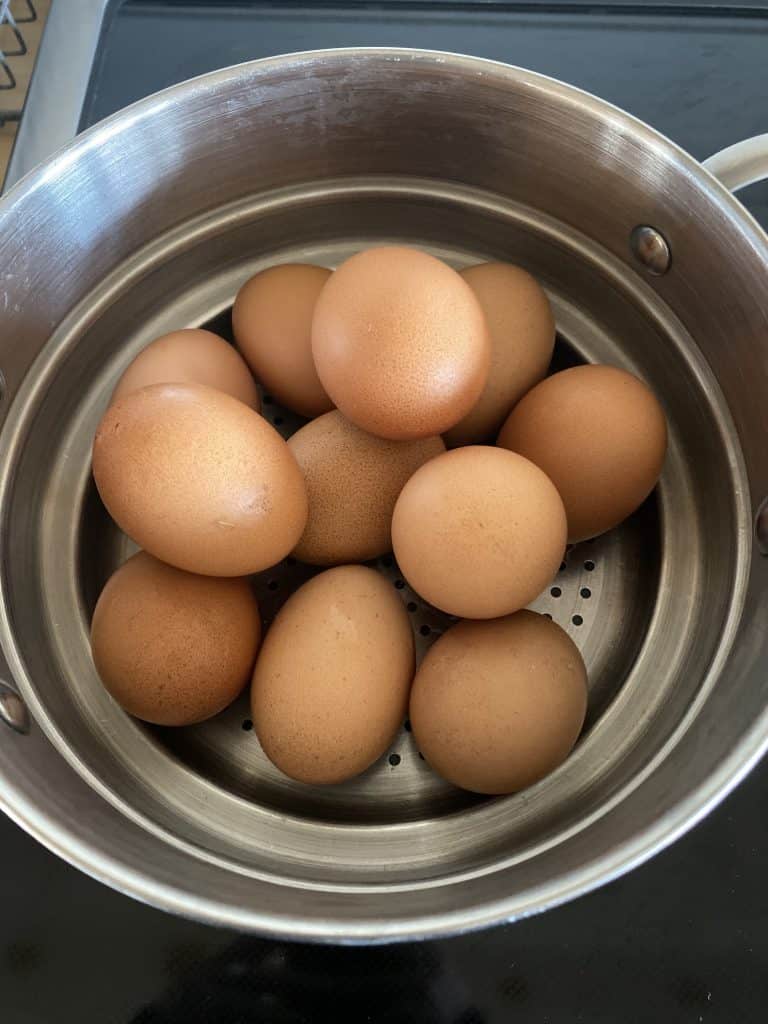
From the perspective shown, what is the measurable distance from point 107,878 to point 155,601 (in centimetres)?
24

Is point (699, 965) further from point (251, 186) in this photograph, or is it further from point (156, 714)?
point (251, 186)

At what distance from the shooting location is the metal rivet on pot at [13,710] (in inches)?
25.2

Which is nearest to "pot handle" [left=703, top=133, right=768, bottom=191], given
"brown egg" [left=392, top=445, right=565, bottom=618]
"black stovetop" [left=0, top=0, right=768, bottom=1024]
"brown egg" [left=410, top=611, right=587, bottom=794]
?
"brown egg" [left=392, top=445, right=565, bottom=618]

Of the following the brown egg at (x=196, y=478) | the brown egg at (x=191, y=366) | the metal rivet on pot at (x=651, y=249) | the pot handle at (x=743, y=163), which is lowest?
the brown egg at (x=196, y=478)

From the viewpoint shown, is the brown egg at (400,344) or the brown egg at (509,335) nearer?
the brown egg at (400,344)

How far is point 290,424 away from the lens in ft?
3.12

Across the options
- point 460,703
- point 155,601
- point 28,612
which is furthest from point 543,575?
point 28,612

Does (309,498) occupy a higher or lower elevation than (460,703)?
higher

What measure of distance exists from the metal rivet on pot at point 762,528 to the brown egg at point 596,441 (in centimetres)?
9

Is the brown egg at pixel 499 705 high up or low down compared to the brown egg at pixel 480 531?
down

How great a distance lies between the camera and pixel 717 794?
54cm

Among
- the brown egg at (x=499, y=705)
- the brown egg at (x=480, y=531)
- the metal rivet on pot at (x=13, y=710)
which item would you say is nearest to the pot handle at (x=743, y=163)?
the brown egg at (x=480, y=531)

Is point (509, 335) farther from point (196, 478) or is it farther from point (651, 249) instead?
point (196, 478)

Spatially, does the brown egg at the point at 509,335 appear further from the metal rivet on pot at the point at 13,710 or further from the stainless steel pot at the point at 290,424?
the metal rivet on pot at the point at 13,710
